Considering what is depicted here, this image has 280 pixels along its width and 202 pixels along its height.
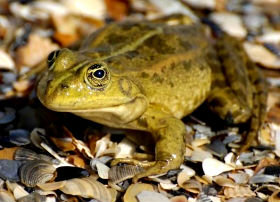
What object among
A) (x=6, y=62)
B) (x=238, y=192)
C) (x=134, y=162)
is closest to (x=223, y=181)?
(x=238, y=192)

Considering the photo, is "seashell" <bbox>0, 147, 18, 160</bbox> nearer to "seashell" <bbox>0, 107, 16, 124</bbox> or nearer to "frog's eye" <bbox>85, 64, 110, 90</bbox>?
"seashell" <bbox>0, 107, 16, 124</bbox>

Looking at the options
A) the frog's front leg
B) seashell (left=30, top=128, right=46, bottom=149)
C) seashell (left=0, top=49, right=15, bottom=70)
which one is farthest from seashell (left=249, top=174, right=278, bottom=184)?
seashell (left=0, top=49, right=15, bottom=70)

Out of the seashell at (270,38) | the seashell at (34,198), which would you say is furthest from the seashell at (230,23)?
the seashell at (34,198)

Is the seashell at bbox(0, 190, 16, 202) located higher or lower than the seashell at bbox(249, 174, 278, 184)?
lower

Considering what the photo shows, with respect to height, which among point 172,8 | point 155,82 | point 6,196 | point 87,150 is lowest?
point 6,196

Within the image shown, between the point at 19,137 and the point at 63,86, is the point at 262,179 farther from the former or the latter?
the point at 19,137

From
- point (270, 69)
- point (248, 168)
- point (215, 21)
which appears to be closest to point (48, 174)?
point (248, 168)
